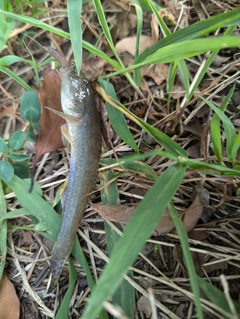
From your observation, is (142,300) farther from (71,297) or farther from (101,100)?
Answer: (101,100)

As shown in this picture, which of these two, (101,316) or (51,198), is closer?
(101,316)

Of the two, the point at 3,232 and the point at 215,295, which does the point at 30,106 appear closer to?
the point at 3,232

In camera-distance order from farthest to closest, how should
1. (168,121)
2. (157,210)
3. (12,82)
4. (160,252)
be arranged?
(12,82) < (168,121) < (160,252) < (157,210)

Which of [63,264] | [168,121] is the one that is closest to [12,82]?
[168,121]

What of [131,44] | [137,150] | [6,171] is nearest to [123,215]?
[137,150]

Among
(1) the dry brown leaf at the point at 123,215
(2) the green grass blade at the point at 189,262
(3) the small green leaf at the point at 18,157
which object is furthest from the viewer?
(3) the small green leaf at the point at 18,157

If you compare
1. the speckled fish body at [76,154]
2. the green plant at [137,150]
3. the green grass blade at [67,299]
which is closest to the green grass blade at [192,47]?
the green plant at [137,150]

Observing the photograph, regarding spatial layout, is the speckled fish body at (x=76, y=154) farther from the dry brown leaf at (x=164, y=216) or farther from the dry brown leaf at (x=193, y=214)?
the dry brown leaf at (x=193, y=214)

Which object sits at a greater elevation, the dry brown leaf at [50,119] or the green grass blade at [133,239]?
the dry brown leaf at [50,119]
